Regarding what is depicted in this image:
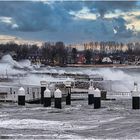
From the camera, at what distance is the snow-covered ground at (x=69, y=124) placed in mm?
18031

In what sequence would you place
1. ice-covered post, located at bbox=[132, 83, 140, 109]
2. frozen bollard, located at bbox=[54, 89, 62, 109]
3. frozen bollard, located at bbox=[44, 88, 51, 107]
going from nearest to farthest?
ice-covered post, located at bbox=[132, 83, 140, 109], frozen bollard, located at bbox=[54, 89, 62, 109], frozen bollard, located at bbox=[44, 88, 51, 107]

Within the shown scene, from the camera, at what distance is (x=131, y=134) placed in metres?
18.2

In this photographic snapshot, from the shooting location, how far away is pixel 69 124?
2114 centimetres

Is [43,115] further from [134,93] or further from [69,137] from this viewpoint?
[69,137]

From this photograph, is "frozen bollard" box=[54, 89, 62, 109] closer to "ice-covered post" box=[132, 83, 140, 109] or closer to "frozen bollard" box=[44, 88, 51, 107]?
"frozen bollard" box=[44, 88, 51, 107]

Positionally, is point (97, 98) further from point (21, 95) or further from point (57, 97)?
point (21, 95)

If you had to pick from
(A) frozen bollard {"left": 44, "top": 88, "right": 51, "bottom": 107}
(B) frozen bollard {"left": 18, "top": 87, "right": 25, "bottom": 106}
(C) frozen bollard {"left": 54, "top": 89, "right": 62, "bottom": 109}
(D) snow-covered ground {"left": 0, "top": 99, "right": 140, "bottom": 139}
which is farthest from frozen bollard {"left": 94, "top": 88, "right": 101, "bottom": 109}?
(B) frozen bollard {"left": 18, "top": 87, "right": 25, "bottom": 106}

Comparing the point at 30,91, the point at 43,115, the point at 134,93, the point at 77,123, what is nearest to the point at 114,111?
the point at 134,93

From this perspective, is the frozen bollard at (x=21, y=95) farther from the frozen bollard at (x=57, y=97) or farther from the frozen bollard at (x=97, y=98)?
the frozen bollard at (x=97, y=98)

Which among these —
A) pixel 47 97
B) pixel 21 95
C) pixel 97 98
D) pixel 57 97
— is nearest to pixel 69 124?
pixel 57 97

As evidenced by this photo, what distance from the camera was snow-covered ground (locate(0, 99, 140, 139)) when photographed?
1803cm

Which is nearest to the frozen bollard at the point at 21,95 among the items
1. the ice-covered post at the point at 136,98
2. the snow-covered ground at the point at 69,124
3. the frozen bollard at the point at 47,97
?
the frozen bollard at the point at 47,97

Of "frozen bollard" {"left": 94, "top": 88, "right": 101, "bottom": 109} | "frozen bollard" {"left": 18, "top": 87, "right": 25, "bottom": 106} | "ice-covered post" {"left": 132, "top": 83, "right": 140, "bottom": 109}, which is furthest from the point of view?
"frozen bollard" {"left": 18, "top": 87, "right": 25, "bottom": 106}

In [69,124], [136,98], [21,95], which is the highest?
[21,95]
